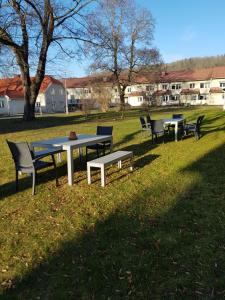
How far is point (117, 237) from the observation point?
4.33 m

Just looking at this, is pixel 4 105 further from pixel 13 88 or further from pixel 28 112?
pixel 28 112

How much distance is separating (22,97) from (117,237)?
184 ft

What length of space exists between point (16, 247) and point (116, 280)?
5.05ft

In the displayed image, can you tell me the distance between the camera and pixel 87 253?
3.94 m

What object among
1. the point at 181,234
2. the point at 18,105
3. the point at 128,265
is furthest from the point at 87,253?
the point at 18,105

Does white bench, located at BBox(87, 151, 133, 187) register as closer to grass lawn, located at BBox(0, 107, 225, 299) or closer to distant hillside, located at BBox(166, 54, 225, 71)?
grass lawn, located at BBox(0, 107, 225, 299)

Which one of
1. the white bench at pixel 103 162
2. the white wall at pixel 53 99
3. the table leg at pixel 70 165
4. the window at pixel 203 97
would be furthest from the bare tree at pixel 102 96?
the table leg at pixel 70 165

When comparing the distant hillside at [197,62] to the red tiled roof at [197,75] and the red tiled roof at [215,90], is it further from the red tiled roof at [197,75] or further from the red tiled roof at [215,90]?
the red tiled roof at [215,90]

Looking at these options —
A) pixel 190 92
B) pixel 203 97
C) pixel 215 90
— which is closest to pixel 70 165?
pixel 190 92

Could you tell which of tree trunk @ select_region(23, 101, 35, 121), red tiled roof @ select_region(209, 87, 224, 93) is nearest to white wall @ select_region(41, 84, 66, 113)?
red tiled roof @ select_region(209, 87, 224, 93)

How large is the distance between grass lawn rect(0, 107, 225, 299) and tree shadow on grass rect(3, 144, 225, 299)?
0.01 metres

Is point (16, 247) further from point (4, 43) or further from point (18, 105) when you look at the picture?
point (18, 105)

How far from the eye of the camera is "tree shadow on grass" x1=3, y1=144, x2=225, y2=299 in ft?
10.5

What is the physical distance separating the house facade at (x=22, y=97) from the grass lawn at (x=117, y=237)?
44063mm
